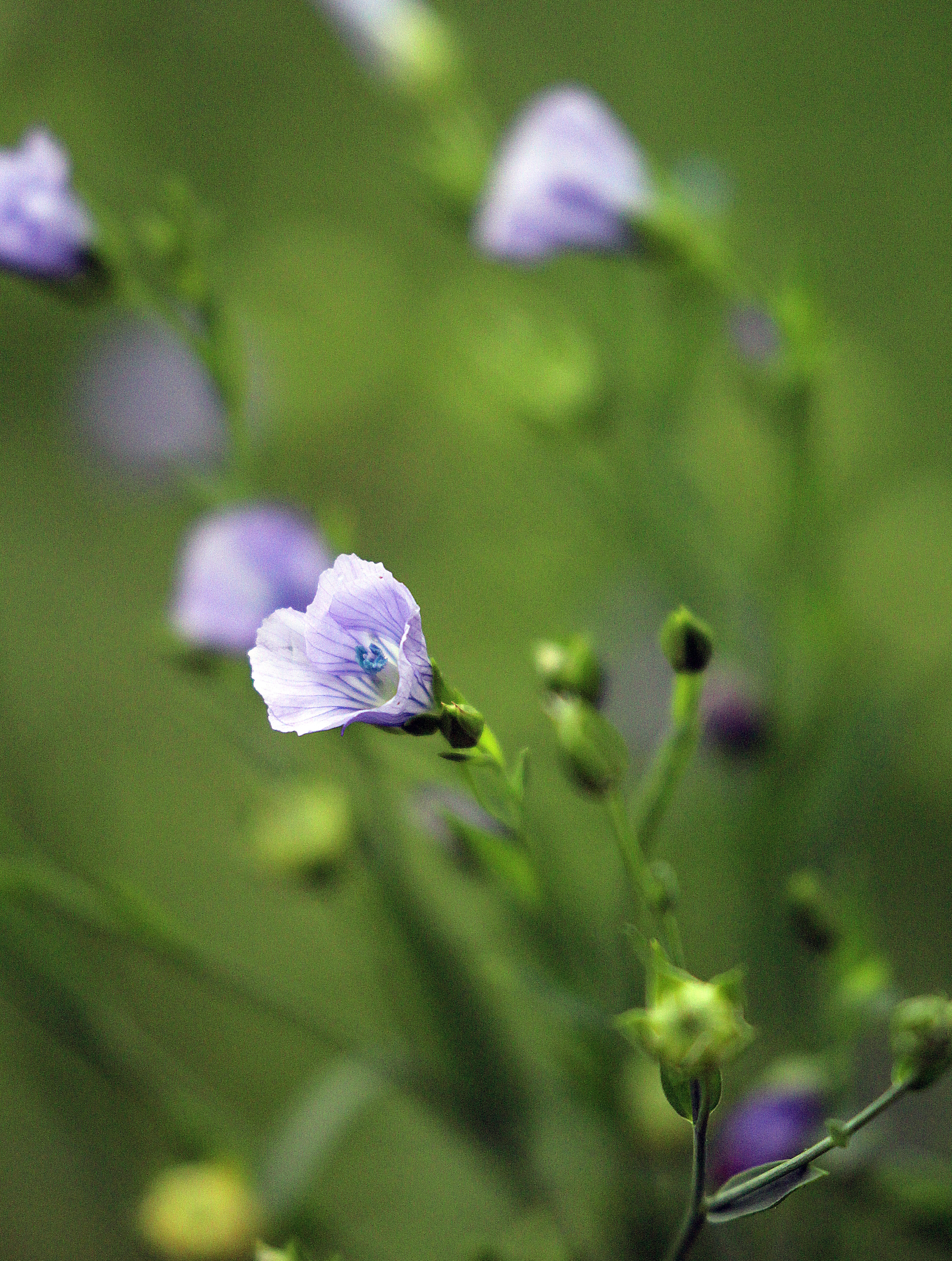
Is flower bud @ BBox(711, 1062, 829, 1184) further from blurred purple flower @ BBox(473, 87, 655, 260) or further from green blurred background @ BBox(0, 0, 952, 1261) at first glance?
blurred purple flower @ BBox(473, 87, 655, 260)

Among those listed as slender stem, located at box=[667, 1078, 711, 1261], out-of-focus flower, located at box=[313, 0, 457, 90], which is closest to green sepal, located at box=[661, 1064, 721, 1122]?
slender stem, located at box=[667, 1078, 711, 1261]

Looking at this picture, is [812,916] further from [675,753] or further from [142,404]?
[142,404]

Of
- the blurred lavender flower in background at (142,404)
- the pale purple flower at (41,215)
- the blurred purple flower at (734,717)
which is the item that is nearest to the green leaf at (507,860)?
the blurred purple flower at (734,717)

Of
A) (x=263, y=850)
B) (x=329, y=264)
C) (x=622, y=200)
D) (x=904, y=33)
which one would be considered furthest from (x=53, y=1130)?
(x=904, y=33)

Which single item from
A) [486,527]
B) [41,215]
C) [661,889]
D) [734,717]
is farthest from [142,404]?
[661,889]

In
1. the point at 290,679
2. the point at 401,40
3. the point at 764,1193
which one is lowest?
the point at 764,1193

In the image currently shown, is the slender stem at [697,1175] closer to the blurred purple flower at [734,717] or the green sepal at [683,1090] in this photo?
the green sepal at [683,1090]
